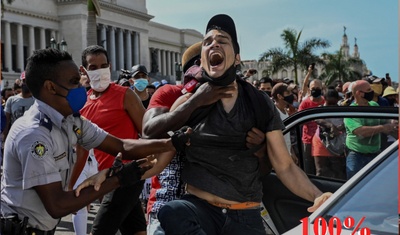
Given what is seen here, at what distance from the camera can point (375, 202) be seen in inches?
102

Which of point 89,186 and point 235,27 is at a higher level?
point 235,27

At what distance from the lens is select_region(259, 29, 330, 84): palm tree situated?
3241 centimetres

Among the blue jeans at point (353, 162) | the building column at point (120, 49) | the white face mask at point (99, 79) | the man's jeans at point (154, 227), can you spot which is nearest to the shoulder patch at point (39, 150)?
the man's jeans at point (154, 227)

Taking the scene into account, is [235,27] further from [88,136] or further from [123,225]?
[123,225]

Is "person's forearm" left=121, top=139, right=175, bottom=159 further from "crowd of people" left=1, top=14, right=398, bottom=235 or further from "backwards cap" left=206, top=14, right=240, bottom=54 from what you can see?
"backwards cap" left=206, top=14, right=240, bottom=54

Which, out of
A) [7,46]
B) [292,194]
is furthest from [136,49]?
[292,194]

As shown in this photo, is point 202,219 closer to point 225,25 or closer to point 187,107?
point 187,107

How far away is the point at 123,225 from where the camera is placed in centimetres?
524

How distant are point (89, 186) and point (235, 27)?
1.19 meters

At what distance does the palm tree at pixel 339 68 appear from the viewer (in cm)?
4047

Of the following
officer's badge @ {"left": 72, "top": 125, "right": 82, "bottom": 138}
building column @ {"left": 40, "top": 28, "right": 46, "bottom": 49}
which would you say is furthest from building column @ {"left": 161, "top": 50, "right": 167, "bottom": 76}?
officer's badge @ {"left": 72, "top": 125, "right": 82, "bottom": 138}

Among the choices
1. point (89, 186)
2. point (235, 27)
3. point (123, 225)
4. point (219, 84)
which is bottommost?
point (123, 225)

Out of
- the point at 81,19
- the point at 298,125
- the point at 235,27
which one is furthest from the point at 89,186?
the point at 81,19

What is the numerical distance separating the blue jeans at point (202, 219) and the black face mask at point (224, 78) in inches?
25.0
